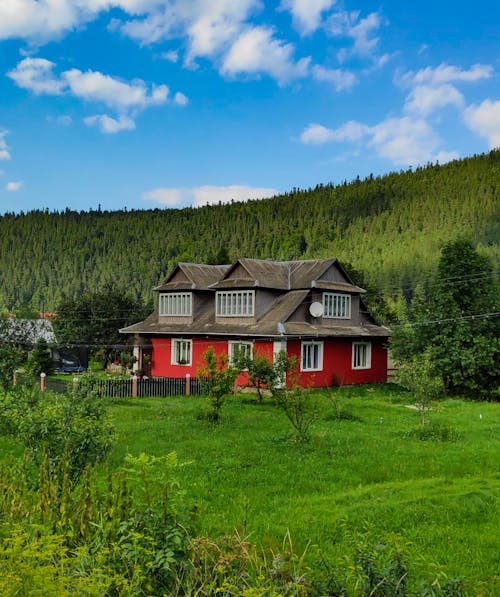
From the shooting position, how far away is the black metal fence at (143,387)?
24.6 metres

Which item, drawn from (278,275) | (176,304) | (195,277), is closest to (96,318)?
(176,304)

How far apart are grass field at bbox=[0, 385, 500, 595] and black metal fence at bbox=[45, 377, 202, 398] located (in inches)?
149

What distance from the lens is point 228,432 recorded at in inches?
656

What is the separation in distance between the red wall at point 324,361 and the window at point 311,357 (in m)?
0.25

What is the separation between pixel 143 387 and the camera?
2536cm

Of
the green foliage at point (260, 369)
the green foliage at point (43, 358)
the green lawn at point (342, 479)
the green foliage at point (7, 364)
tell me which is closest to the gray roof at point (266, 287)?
the green foliage at point (260, 369)

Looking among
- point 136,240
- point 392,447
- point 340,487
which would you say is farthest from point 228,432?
point 136,240

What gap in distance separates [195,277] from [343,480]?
22.6 metres

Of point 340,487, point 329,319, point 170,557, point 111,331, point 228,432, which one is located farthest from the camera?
point 111,331

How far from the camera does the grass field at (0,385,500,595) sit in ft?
26.5

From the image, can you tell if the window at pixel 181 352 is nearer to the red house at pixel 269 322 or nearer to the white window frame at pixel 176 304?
the red house at pixel 269 322

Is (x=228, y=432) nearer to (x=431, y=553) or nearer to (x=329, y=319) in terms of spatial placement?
(x=431, y=553)

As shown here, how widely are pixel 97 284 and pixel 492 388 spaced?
116m

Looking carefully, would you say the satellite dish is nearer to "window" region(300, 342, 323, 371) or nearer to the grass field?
"window" region(300, 342, 323, 371)
